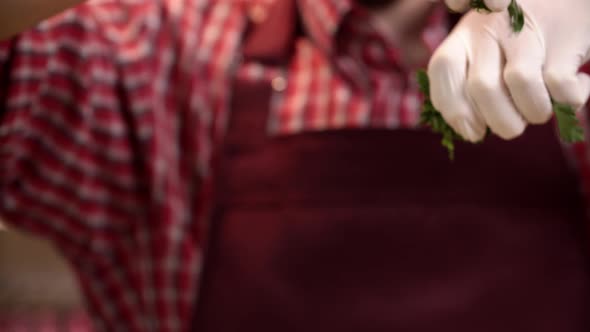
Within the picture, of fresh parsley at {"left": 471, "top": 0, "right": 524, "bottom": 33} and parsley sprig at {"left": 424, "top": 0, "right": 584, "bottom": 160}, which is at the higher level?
fresh parsley at {"left": 471, "top": 0, "right": 524, "bottom": 33}

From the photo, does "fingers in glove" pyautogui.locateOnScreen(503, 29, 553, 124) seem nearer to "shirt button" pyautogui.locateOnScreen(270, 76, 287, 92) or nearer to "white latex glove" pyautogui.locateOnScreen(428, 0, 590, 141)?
"white latex glove" pyautogui.locateOnScreen(428, 0, 590, 141)

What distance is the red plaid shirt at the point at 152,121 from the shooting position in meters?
0.88

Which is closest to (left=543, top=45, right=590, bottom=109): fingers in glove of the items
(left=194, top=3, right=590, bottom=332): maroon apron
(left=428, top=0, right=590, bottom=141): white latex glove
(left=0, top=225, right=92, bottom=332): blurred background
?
(left=428, top=0, right=590, bottom=141): white latex glove

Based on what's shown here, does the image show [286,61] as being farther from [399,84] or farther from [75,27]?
[75,27]

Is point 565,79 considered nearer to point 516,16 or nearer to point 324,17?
point 516,16

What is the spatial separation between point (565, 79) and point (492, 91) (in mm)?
39

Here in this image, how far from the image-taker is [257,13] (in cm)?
98

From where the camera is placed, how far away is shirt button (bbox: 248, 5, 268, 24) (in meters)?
0.98

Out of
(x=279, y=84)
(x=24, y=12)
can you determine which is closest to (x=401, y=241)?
(x=279, y=84)

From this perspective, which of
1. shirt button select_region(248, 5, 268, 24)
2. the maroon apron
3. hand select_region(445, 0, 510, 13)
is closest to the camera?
hand select_region(445, 0, 510, 13)

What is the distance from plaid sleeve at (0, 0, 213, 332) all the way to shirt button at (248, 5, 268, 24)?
0.07m

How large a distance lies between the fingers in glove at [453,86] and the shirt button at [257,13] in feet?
1.79

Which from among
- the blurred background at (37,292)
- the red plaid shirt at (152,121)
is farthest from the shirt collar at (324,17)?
the blurred background at (37,292)

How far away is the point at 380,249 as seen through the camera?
2.89 feet
